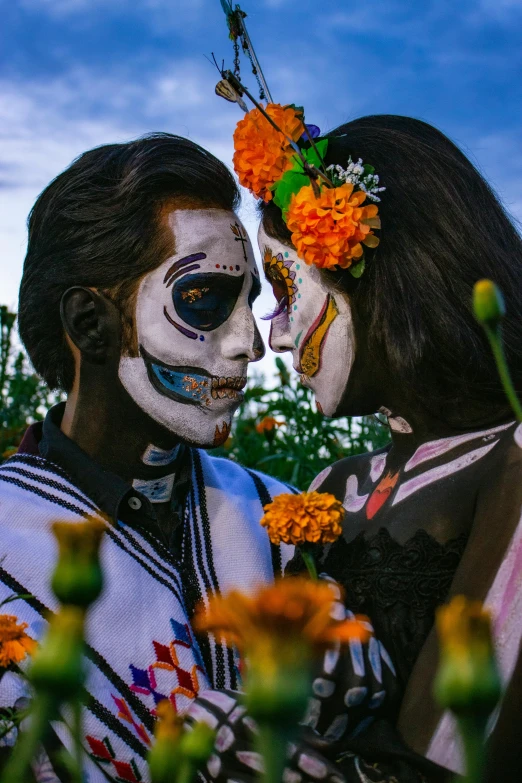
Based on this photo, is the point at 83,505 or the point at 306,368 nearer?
the point at 306,368

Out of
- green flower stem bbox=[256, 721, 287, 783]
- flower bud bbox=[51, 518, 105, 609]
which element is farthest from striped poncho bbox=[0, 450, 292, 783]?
green flower stem bbox=[256, 721, 287, 783]

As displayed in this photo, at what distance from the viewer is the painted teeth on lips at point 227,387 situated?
89.5 inches

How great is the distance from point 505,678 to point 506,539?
22cm

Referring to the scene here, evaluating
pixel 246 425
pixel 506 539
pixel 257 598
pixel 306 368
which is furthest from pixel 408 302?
pixel 246 425

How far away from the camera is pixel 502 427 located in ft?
5.67

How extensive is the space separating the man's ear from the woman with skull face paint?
0.49 m

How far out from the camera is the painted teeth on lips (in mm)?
2273

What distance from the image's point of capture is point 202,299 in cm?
227

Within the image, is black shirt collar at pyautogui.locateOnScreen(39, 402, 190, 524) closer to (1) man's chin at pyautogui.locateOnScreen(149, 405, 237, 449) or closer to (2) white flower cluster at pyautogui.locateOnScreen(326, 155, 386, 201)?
(1) man's chin at pyautogui.locateOnScreen(149, 405, 237, 449)

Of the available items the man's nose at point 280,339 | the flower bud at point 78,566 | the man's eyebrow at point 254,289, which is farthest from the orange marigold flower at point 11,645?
the man's eyebrow at point 254,289

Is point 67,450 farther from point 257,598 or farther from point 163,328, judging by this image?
point 257,598

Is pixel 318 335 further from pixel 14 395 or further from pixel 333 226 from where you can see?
pixel 14 395

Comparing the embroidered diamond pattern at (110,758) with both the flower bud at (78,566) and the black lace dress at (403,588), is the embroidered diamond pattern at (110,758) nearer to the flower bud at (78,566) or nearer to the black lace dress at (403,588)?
the black lace dress at (403,588)

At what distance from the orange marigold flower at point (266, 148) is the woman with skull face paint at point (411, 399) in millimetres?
Result: 76
